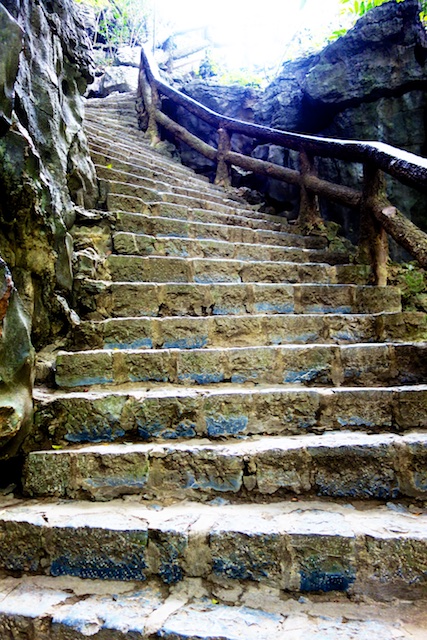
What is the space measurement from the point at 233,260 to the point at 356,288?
108cm

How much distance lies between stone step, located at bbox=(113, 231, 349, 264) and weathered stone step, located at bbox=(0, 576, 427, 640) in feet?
7.98

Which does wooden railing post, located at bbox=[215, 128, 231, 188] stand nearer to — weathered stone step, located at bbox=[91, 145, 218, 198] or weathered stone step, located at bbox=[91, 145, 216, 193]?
weathered stone step, located at bbox=[91, 145, 218, 198]

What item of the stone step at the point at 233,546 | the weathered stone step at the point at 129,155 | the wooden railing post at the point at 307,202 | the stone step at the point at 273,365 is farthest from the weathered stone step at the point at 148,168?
the stone step at the point at 233,546

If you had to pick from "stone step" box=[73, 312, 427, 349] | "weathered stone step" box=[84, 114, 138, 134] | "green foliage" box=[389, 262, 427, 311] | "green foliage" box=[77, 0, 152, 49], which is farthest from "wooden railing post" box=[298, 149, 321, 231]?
"green foliage" box=[77, 0, 152, 49]

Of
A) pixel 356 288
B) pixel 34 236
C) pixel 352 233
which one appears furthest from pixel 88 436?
pixel 352 233

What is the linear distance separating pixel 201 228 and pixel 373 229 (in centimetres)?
167

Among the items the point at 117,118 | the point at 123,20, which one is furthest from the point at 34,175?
the point at 123,20

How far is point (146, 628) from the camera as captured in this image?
124cm

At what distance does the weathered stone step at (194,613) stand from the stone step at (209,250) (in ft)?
7.98

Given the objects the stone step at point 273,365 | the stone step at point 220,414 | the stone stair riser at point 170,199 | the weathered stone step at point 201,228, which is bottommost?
the stone step at point 220,414

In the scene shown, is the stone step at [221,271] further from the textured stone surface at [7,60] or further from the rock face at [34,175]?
the textured stone surface at [7,60]

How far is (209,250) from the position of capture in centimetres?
361

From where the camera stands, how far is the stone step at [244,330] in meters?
2.54

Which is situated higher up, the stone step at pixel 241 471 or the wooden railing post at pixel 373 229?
the wooden railing post at pixel 373 229
